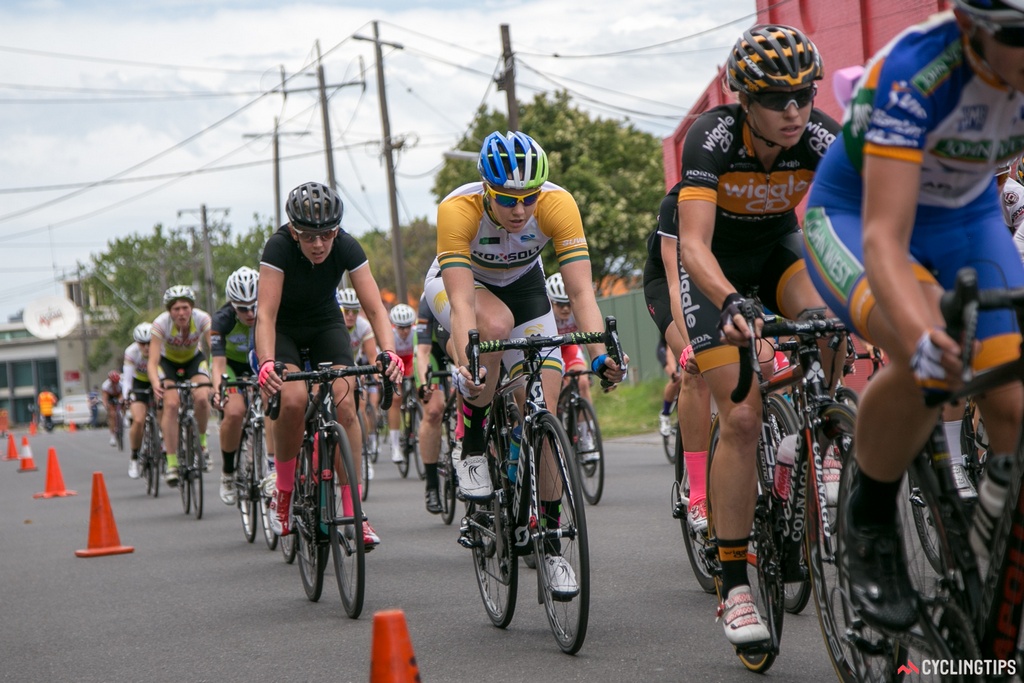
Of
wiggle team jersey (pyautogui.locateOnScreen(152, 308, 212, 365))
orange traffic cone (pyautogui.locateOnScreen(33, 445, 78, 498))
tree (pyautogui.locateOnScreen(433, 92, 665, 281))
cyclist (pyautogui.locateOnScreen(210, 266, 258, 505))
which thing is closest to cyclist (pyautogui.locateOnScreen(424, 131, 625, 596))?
cyclist (pyautogui.locateOnScreen(210, 266, 258, 505))

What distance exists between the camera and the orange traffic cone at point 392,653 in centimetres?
343

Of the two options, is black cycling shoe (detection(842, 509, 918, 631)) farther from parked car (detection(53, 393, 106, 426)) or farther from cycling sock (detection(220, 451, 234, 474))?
parked car (detection(53, 393, 106, 426))

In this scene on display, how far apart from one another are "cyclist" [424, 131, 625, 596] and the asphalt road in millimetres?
644

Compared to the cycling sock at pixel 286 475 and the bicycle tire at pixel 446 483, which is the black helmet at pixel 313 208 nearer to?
the cycling sock at pixel 286 475

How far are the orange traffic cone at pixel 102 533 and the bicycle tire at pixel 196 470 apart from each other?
1983mm

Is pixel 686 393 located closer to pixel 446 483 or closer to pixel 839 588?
pixel 839 588

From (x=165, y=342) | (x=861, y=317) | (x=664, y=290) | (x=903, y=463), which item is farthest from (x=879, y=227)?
(x=165, y=342)

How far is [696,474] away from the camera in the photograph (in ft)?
20.0

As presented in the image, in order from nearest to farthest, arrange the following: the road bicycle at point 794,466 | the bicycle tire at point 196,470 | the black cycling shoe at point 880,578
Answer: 1. the black cycling shoe at point 880,578
2. the road bicycle at point 794,466
3. the bicycle tire at point 196,470

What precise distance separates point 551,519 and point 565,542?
0.14m

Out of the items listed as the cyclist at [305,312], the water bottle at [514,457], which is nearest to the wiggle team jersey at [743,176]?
the water bottle at [514,457]

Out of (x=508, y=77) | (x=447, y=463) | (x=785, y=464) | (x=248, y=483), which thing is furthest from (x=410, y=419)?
(x=508, y=77)

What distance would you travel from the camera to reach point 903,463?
316cm

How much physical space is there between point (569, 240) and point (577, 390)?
5166 millimetres
